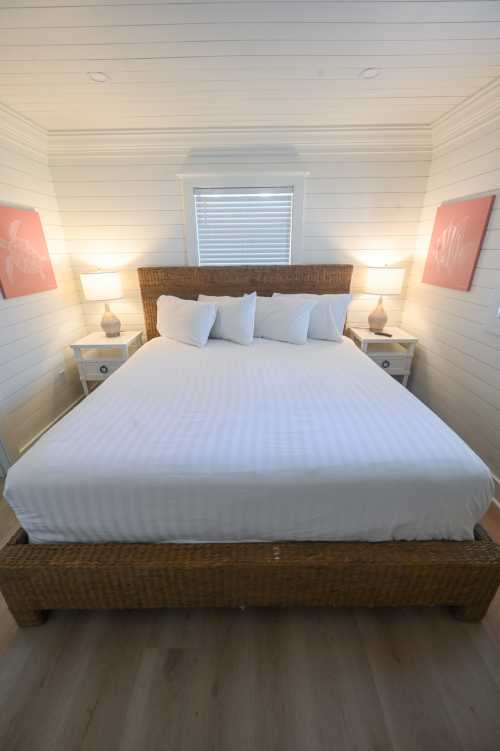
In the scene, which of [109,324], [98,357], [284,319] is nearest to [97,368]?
[98,357]

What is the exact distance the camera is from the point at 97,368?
2.66 m

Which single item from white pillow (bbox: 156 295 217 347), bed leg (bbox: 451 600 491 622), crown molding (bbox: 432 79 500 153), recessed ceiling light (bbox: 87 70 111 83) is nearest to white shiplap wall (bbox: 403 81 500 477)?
crown molding (bbox: 432 79 500 153)

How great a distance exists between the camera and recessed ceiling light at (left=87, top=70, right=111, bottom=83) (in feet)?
5.42

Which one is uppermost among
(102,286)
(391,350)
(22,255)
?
(22,255)

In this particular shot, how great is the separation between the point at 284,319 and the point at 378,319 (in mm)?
1001

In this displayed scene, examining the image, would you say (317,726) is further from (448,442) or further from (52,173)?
(52,173)

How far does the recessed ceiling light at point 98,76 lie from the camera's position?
165 centimetres

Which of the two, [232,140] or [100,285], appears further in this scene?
[100,285]

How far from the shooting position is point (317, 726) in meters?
0.97

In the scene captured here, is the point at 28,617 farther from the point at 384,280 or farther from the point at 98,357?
the point at 384,280

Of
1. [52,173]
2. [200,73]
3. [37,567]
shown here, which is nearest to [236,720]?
[37,567]

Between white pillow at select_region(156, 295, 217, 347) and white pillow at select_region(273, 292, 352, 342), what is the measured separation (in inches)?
32.6

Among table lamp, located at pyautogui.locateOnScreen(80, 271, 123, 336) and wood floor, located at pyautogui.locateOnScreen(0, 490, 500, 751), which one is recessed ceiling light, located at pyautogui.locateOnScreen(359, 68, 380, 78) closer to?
table lamp, located at pyautogui.locateOnScreen(80, 271, 123, 336)

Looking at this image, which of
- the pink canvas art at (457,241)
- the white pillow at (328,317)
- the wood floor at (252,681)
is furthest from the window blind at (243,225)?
the wood floor at (252,681)
